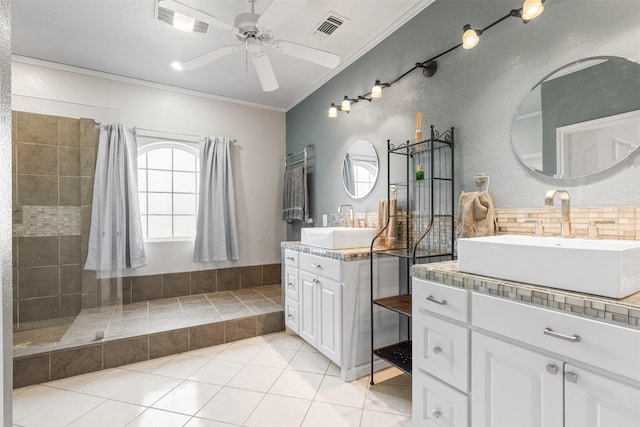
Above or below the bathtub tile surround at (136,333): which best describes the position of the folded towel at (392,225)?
above

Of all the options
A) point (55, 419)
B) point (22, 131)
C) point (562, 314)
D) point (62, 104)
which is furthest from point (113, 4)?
point (562, 314)

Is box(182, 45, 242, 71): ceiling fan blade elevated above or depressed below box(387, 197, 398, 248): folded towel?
above

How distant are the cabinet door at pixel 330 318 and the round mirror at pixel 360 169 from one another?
96 cm

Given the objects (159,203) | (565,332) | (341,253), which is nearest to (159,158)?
(159,203)

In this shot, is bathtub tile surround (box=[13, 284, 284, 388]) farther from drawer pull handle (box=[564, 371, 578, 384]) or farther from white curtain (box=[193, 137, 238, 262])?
drawer pull handle (box=[564, 371, 578, 384])

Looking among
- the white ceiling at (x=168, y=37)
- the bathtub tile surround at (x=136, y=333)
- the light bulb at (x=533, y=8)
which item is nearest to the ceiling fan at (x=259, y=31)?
the white ceiling at (x=168, y=37)

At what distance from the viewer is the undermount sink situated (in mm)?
939

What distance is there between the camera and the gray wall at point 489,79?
1334 mm

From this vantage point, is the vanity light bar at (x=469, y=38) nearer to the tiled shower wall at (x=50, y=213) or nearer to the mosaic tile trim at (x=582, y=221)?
the mosaic tile trim at (x=582, y=221)

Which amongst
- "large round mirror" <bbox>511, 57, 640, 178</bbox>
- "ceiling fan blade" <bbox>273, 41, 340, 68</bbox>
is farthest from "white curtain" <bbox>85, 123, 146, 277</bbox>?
"large round mirror" <bbox>511, 57, 640, 178</bbox>

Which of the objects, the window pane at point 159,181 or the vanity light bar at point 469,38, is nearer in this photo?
the vanity light bar at point 469,38

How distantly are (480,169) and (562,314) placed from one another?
41.2 inches

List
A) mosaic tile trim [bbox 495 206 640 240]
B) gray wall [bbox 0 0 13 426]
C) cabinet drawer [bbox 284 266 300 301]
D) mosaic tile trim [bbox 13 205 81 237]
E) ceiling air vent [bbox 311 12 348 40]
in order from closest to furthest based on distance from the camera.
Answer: gray wall [bbox 0 0 13 426]
mosaic tile trim [bbox 495 206 640 240]
ceiling air vent [bbox 311 12 348 40]
cabinet drawer [bbox 284 266 300 301]
mosaic tile trim [bbox 13 205 81 237]

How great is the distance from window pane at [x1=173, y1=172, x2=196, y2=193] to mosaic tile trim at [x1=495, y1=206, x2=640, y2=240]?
3.39 metres
